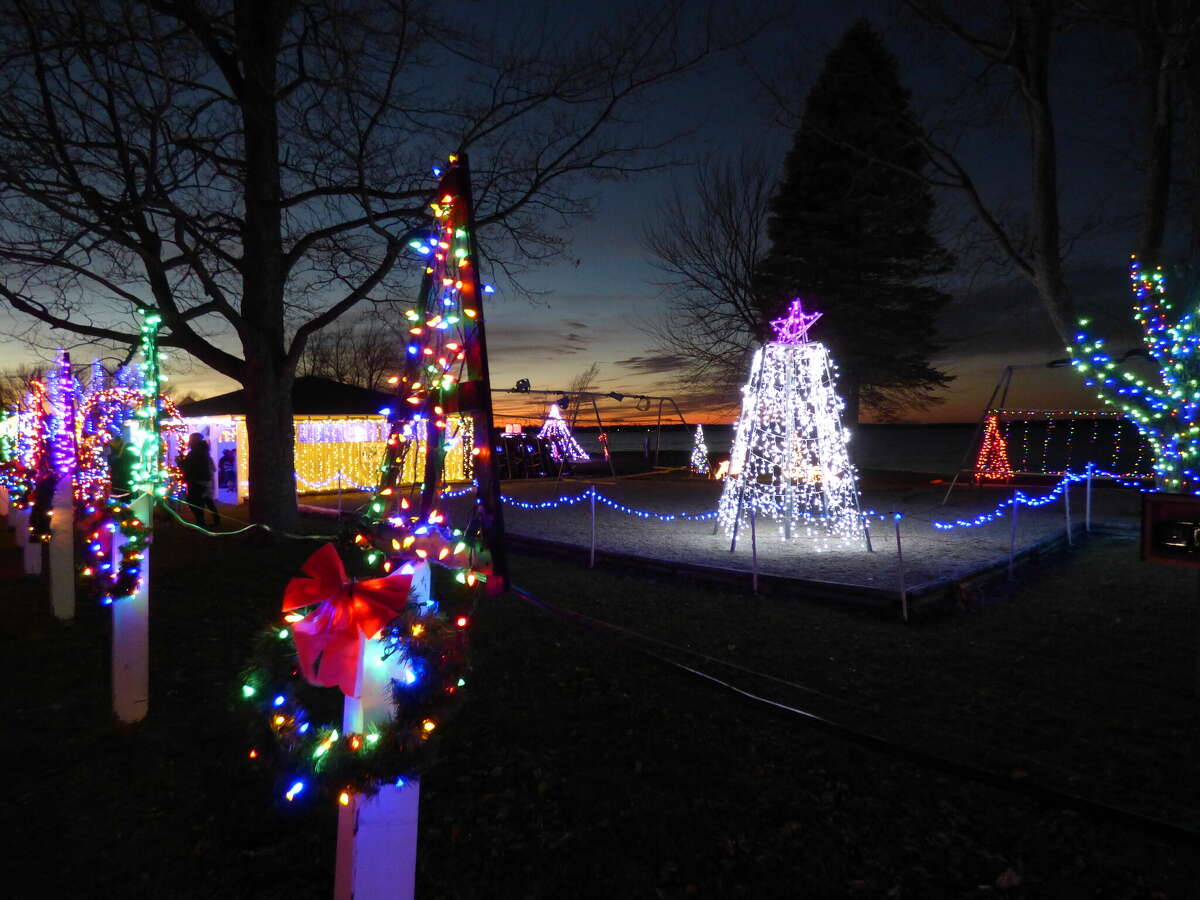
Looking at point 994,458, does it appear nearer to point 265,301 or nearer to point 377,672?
point 265,301

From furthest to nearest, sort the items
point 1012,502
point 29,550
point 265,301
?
point 1012,502 → point 265,301 → point 29,550

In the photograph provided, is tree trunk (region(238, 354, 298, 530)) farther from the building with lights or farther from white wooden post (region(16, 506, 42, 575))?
the building with lights

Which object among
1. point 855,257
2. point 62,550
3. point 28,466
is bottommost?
point 62,550

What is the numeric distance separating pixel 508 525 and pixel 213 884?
980 centimetres

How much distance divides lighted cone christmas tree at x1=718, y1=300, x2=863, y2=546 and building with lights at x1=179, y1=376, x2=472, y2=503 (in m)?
9.22

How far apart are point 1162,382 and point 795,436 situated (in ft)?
17.7

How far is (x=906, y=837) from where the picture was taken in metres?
3.17

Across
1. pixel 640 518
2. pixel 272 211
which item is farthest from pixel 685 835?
pixel 640 518

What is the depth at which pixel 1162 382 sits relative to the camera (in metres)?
10.8

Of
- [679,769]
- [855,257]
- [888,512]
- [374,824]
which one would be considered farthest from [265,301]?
[855,257]

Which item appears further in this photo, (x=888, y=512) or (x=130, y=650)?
(x=888, y=512)

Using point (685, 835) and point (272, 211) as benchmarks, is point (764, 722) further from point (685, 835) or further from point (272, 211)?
point (272, 211)

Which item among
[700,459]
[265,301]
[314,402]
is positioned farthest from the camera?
[700,459]

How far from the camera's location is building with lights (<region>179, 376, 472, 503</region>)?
18.8 meters
